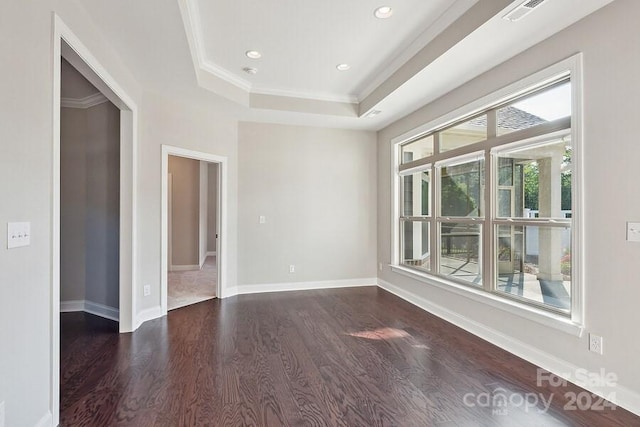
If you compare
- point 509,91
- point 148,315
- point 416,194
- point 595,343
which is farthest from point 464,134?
point 148,315

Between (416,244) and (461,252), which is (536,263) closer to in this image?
(461,252)

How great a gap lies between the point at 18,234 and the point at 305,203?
3864 millimetres

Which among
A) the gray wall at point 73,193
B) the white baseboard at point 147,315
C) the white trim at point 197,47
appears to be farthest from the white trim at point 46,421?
the white trim at point 197,47

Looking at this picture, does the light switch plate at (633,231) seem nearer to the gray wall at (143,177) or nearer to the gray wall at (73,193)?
the gray wall at (143,177)

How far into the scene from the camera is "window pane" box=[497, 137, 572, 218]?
2.54 metres

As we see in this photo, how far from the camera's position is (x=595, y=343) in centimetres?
220

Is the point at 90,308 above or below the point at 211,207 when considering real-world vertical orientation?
below

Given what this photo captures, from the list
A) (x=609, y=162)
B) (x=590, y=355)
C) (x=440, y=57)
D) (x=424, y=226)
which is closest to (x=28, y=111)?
(x=440, y=57)

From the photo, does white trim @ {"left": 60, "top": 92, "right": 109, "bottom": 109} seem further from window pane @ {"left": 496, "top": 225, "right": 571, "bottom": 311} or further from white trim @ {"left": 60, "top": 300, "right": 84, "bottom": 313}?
window pane @ {"left": 496, "top": 225, "right": 571, "bottom": 311}

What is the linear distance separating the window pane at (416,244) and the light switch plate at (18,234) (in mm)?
4076

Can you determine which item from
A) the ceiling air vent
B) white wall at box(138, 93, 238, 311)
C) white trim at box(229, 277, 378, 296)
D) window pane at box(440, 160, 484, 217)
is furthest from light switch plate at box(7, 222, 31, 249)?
A: window pane at box(440, 160, 484, 217)

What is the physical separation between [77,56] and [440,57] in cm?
290

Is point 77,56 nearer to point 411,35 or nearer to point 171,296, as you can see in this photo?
point 411,35

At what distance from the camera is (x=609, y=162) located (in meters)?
2.14
